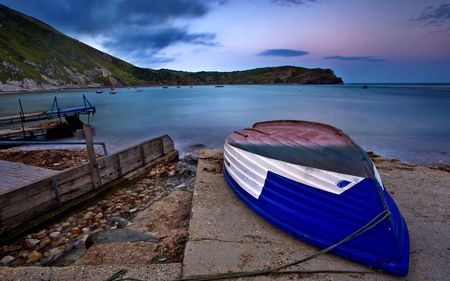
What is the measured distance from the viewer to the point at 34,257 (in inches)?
170

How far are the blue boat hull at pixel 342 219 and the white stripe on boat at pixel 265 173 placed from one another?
0.26ft

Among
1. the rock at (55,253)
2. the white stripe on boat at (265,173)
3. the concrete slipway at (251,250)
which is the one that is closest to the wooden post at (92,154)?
the rock at (55,253)

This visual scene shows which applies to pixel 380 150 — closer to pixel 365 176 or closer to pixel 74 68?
pixel 365 176

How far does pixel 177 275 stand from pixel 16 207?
364 centimetres

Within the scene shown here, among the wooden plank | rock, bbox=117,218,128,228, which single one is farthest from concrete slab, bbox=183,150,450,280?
the wooden plank

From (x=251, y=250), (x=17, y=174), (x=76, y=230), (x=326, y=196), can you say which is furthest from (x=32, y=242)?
(x=326, y=196)

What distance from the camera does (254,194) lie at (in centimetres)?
437

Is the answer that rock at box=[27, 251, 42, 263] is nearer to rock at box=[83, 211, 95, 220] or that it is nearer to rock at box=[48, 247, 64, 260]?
rock at box=[48, 247, 64, 260]

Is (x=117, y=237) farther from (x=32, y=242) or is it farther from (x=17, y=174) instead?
(x=17, y=174)

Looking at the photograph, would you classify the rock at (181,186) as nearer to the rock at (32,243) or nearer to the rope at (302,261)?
the rock at (32,243)

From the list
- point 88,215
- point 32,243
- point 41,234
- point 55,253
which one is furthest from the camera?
point 88,215

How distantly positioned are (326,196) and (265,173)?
107 cm

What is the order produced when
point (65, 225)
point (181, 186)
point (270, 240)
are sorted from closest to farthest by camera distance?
point (270, 240) → point (65, 225) → point (181, 186)

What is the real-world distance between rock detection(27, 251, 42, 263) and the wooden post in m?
2.05
